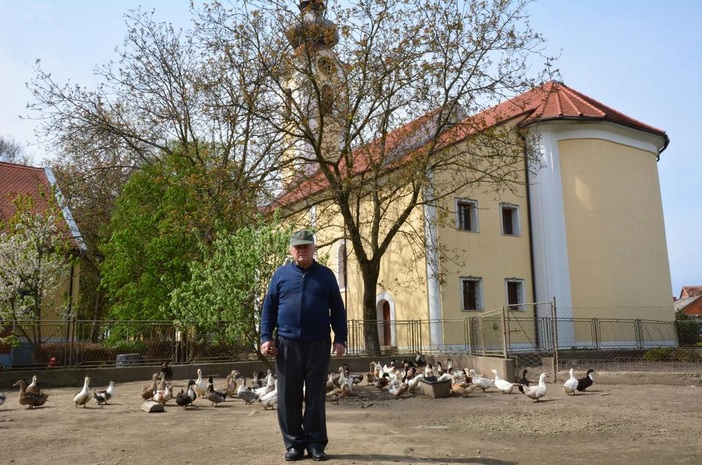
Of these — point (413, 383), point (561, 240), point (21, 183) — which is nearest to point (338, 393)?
point (413, 383)

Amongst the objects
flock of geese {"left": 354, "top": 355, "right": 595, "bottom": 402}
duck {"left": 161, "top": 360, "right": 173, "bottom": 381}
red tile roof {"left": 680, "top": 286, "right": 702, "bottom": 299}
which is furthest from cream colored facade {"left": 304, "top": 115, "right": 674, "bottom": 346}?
red tile roof {"left": 680, "top": 286, "right": 702, "bottom": 299}

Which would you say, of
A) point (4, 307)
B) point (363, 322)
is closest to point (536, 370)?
point (363, 322)

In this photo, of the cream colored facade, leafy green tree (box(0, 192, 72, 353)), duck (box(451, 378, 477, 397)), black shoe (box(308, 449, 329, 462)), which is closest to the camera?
black shoe (box(308, 449, 329, 462))

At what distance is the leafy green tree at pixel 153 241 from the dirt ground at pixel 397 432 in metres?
11.2

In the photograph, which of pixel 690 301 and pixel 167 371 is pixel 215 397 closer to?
pixel 167 371

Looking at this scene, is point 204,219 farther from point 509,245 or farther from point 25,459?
point 509,245

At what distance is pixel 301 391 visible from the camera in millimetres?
6113

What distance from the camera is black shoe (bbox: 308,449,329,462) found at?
5.86 m

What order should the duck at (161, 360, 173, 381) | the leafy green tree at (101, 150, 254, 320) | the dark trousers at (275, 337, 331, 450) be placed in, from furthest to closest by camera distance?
the leafy green tree at (101, 150, 254, 320) → the duck at (161, 360, 173, 381) → the dark trousers at (275, 337, 331, 450)

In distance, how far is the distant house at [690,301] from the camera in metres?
83.4

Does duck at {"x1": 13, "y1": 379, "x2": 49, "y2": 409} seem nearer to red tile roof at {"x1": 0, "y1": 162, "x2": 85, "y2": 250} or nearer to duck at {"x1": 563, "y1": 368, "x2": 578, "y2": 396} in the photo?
duck at {"x1": 563, "y1": 368, "x2": 578, "y2": 396}

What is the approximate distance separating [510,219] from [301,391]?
26274 mm

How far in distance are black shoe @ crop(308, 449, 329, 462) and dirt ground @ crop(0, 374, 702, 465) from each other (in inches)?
4.2

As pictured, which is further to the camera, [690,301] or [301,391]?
[690,301]
